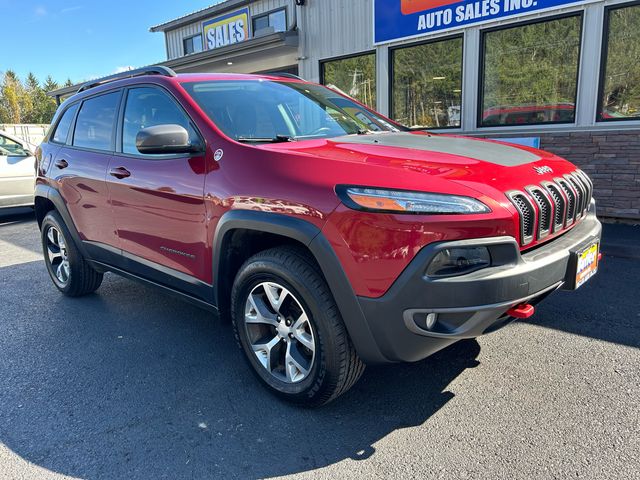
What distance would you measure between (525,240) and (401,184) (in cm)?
63

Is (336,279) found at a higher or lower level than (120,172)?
lower

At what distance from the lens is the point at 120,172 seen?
134 inches

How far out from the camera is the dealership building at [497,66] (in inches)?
250

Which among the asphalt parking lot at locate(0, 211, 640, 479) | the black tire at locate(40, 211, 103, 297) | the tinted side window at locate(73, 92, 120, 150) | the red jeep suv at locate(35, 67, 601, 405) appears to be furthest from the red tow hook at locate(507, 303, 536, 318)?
the black tire at locate(40, 211, 103, 297)

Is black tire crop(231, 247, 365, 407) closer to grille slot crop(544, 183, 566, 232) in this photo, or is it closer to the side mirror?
the side mirror

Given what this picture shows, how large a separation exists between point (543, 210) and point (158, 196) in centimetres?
221

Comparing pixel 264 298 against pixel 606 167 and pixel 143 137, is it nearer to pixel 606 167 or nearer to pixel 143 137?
pixel 143 137

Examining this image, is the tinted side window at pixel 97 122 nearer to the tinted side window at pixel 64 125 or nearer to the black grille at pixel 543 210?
the tinted side window at pixel 64 125

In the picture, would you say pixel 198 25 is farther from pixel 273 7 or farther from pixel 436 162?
pixel 436 162

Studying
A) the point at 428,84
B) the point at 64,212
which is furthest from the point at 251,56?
the point at 64,212

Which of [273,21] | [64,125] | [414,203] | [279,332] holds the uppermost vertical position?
[273,21]

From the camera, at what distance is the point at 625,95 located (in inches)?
252

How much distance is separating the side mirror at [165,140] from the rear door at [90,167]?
0.98 m

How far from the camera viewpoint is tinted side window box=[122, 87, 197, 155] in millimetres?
3076
